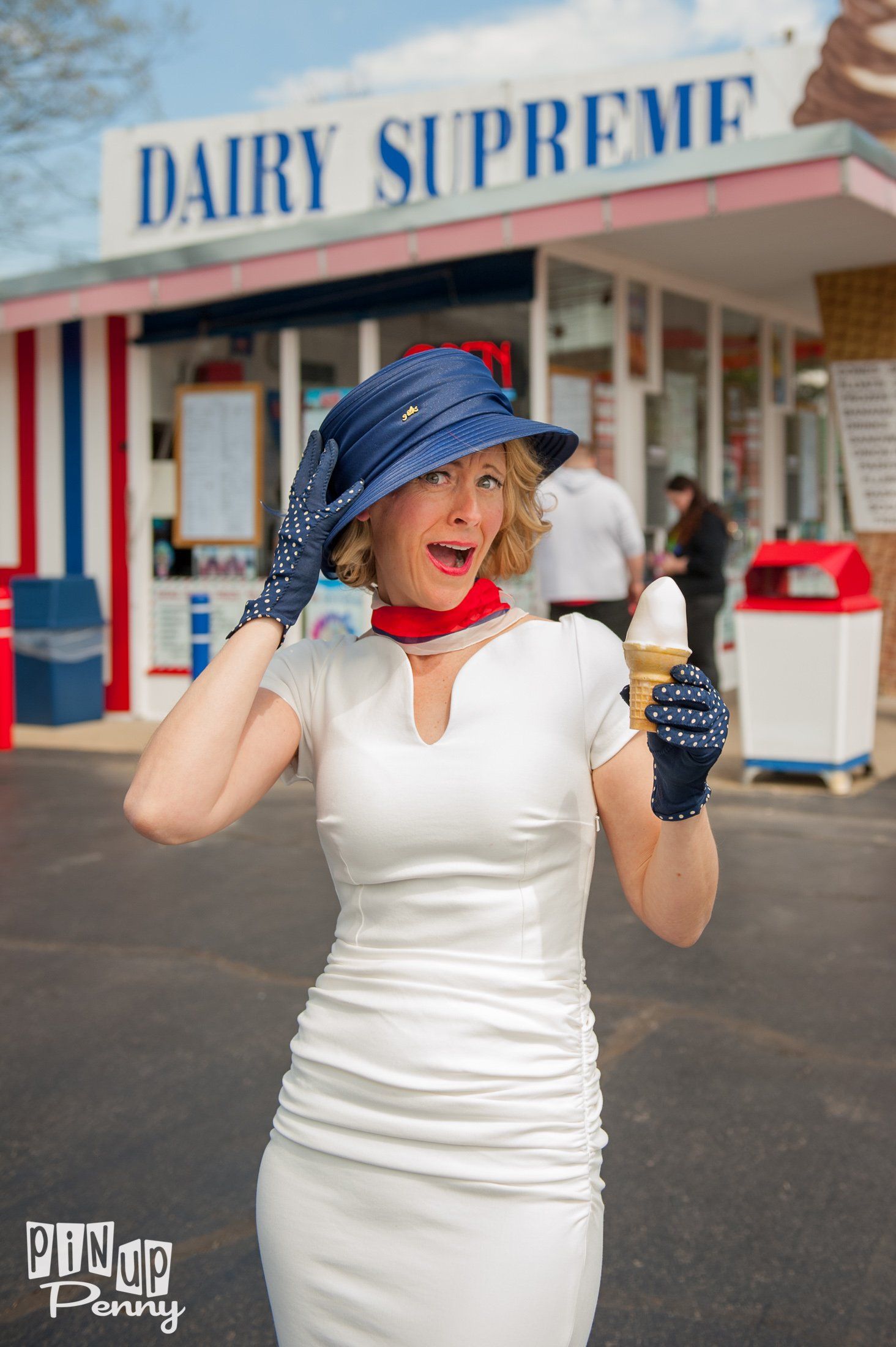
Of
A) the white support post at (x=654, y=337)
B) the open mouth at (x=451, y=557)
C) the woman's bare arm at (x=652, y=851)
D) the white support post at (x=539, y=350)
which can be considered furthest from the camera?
the white support post at (x=654, y=337)

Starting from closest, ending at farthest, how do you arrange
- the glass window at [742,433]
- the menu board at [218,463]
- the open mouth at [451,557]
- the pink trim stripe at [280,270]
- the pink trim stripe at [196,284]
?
the open mouth at [451,557] → the pink trim stripe at [280,270] → the pink trim stripe at [196,284] → the menu board at [218,463] → the glass window at [742,433]

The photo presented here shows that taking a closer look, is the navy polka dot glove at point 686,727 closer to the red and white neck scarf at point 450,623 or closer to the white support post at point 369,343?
the red and white neck scarf at point 450,623

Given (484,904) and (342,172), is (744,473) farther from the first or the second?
(484,904)

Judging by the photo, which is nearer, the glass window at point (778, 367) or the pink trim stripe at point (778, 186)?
the pink trim stripe at point (778, 186)

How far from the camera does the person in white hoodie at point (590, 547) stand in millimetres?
8375

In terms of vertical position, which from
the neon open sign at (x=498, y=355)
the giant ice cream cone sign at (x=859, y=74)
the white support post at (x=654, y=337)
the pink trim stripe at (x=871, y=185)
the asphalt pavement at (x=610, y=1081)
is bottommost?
the asphalt pavement at (x=610, y=1081)

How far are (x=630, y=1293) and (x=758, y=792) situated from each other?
17.3 ft

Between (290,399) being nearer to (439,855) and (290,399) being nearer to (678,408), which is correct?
(678,408)

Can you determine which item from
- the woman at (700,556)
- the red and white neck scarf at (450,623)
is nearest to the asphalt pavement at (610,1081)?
the red and white neck scarf at (450,623)

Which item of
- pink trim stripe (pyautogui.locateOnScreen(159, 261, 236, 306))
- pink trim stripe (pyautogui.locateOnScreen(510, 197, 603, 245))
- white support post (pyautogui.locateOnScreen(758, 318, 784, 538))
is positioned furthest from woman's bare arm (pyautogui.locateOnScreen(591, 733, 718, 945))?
white support post (pyautogui.locateOnScreen(758, 318, 784, 538))

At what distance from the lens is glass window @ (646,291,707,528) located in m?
11.1

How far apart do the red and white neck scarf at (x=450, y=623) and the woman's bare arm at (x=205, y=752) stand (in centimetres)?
17

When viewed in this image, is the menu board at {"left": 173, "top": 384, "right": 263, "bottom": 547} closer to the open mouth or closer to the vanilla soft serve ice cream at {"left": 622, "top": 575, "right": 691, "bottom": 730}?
the open mouth

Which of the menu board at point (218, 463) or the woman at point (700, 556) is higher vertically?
the menu board at point (218, 463)
